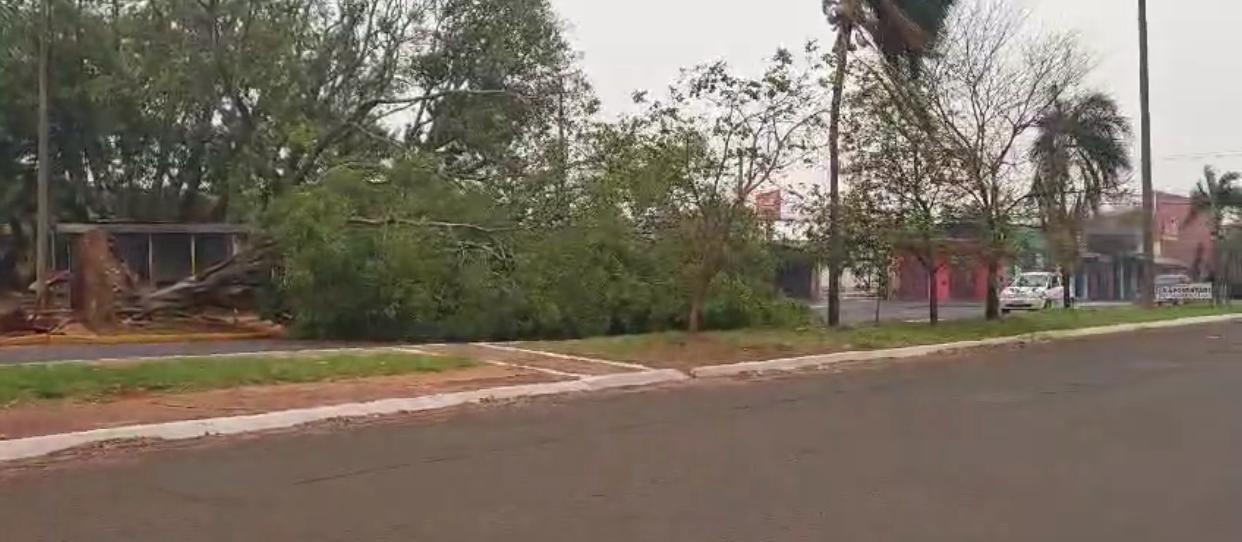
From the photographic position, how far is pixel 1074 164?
110 feet

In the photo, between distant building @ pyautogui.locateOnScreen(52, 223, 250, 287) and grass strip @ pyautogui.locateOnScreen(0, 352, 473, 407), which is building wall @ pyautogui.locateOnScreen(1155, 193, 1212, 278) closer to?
distant building @ pyautogui.locateOnScreen(52, 223, 250, 287)

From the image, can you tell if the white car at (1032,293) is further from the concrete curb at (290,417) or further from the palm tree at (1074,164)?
the concrete curb at (290,417)

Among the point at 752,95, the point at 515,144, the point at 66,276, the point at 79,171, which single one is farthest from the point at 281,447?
the point at 79,171

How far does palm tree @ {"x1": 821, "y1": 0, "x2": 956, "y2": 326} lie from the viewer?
1041 inches

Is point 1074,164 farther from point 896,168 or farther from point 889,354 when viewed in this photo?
point 889,354

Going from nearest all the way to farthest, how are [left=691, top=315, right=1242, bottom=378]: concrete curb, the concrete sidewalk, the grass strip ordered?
the concrete sidewalk, the grass strip, [left=691, top=315, right=1242, bottom=378]: concrete curb

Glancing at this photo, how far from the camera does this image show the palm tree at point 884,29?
2645 cm

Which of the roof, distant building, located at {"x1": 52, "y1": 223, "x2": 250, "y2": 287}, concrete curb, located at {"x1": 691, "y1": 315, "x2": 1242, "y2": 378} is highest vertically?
the roof

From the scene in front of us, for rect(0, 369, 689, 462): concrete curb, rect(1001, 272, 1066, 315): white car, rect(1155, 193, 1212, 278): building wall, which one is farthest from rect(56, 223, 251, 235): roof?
rect(1155, 193, 1212, 278): building wall

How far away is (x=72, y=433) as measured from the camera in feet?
37.5

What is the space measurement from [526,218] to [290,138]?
873cm

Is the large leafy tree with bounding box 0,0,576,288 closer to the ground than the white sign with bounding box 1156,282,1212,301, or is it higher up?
higher up

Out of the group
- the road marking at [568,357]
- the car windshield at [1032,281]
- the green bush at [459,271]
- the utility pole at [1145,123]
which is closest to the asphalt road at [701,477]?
the road marking at [568,357]

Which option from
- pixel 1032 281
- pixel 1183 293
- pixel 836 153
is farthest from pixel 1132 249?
pixel 836 153
